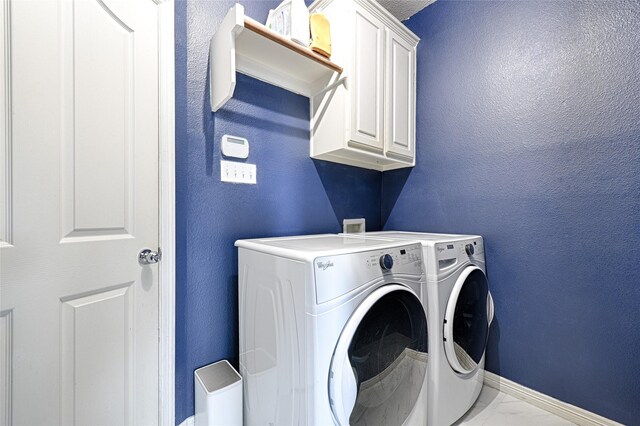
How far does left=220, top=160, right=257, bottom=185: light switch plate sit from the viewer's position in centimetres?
136

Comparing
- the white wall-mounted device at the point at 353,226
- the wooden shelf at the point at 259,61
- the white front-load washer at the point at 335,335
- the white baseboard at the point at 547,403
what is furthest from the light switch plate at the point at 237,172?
the white baseboard at the point at 547,403

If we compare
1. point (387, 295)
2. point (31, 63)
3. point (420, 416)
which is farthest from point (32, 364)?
point (420, 416)

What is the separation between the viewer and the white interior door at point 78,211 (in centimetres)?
79

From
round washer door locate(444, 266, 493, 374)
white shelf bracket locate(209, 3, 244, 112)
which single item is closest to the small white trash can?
round washer door locate(444, 266, 493, 374)

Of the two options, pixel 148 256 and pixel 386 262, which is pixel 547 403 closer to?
pixel 386 262

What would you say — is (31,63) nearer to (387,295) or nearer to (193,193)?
(193,193)

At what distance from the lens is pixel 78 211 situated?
0.92m

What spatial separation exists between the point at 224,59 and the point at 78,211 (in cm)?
85

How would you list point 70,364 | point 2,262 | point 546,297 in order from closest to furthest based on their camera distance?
point 2,262, point 70,364, point 546,297

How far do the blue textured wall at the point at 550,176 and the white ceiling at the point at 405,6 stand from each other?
0.09m

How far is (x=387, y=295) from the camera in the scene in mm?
982

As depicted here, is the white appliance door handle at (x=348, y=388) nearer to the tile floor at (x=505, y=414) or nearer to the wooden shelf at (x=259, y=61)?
the tile floor at (x=505, y=414)

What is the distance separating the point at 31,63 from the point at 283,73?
1048 mm

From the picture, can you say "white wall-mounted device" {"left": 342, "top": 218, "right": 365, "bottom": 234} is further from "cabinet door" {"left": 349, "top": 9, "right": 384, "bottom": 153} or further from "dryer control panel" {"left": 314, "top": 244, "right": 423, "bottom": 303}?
"dryer control panel" {"left": 314, "top": 244, "right": 423, "bottom": 303}
